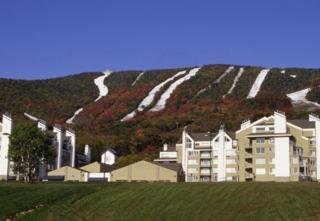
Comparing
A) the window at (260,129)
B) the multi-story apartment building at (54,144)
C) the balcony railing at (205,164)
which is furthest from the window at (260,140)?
the multi-story apartment building at (54,144)

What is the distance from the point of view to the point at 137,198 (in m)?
73.6

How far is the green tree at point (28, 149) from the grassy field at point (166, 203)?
1091 inches

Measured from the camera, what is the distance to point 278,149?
122m

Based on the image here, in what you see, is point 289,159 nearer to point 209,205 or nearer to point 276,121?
point 276,121

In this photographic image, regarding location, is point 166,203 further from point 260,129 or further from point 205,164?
point 205,164

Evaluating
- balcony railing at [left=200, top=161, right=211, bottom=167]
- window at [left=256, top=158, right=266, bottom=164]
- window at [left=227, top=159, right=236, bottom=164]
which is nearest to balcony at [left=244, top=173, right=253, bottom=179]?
window at [left=256, top=158, right=266, bottom=164]

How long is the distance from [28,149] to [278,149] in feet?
153

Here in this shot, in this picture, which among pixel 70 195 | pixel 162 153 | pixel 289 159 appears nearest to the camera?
pixel 70 195

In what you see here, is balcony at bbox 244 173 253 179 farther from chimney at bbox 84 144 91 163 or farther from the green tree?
chimney at bbox 84 144 91 163

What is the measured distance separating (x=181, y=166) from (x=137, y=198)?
6837 centimetres

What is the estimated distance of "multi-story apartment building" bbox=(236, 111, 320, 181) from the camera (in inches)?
4771

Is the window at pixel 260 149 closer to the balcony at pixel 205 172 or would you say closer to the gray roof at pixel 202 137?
the gray roof at pixel 202 137

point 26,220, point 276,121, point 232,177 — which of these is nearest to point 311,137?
point 276,121

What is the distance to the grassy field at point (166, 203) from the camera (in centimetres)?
6381
